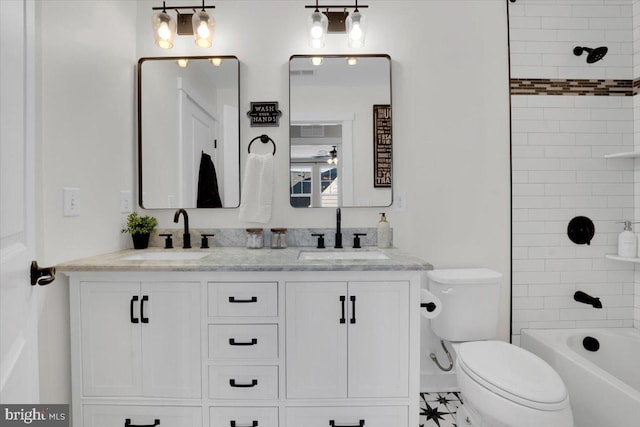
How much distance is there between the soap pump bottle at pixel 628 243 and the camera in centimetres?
199

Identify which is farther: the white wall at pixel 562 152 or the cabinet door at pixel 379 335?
the white wall at pixel 562 152

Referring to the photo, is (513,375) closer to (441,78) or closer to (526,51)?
(441,78)

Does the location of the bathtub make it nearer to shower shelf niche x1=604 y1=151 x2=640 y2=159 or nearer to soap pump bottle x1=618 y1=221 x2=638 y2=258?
soap pump bottle x1=618 y1=221 x2=638 y2=258

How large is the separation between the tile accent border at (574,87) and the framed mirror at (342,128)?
0.84 meters

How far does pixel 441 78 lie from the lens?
6.80 ft

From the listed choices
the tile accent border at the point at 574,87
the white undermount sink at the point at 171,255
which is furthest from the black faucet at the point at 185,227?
the tile accent border at the point at 574,87

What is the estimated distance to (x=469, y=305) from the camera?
1815mm

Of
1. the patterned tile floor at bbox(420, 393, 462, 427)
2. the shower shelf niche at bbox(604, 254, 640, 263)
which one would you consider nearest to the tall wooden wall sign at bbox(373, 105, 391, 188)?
the patterned tile floor at bbox(420, 393, 462, 427)

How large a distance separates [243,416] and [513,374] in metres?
1.19

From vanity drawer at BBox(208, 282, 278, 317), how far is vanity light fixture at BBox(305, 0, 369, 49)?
148 centimetres

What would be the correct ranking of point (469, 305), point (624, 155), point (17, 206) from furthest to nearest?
point (624, 155), point (469, 305), point (17, 206)

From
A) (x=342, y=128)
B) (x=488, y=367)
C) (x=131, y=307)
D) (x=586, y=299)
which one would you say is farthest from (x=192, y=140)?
(x=586, y=299)

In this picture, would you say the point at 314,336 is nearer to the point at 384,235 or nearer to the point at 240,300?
the point at 240,300

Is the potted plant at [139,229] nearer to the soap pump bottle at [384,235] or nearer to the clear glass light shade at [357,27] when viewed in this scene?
the soap pump bottle at [384,235]
